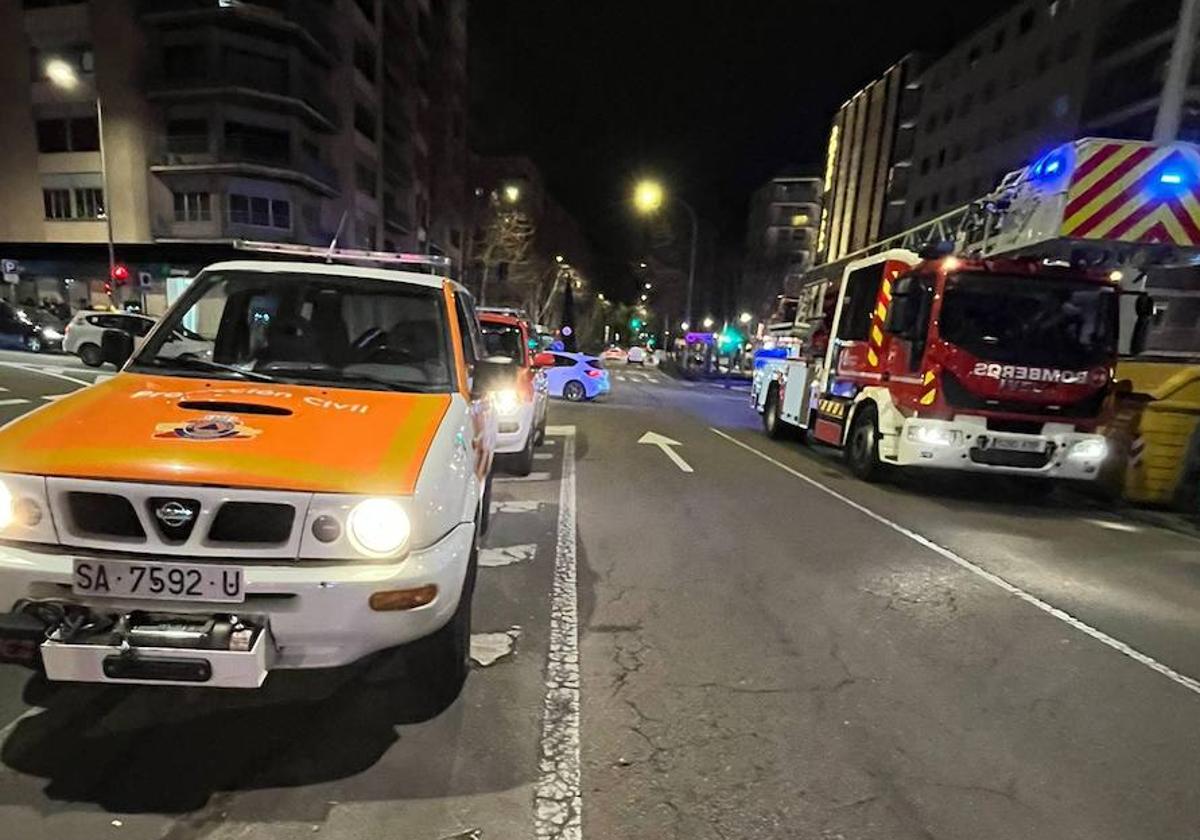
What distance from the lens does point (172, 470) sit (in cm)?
272

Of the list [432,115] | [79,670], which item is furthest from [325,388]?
[432,115]

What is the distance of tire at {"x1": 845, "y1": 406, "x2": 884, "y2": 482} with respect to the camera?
968cm

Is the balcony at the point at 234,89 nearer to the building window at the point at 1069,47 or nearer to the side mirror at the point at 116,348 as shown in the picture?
the side mirror at the point at 116,348

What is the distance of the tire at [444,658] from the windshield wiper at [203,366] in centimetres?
152

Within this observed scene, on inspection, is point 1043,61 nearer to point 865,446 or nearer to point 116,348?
point 865,446

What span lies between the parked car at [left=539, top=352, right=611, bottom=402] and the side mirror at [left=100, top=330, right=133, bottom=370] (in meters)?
15.8

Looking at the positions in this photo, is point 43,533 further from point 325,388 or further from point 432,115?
point 432,115

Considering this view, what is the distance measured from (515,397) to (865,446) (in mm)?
4963

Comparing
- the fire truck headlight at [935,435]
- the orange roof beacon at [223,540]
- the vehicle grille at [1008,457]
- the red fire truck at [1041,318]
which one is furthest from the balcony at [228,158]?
the orange roof beacon at [223,540]

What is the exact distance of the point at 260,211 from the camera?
117 feet

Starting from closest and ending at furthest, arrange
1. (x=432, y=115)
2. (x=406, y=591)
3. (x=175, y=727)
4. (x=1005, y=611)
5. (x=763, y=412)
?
(x=406, y=591) → (x=175, y=727) → (x=1005, y=611) → (x=763, y=412) → (x=432, y=115)

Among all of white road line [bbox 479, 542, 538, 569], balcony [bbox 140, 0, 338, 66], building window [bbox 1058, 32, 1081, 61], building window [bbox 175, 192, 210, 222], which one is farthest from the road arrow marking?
building window [bbox 1058, 32, 1081, 61]

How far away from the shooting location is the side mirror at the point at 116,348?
4289mm

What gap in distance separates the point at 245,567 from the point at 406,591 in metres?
0.60
